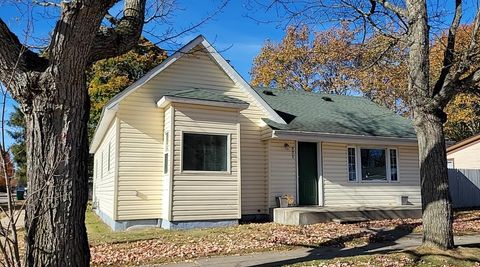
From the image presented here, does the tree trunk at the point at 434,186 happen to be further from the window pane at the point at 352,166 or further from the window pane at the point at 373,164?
the window pane at the point at 373,164

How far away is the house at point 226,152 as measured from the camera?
12117 millimetres

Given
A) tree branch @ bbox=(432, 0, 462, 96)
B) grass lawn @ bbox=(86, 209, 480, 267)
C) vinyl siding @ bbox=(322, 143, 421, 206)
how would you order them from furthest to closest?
vinyl siding @ bbox=(322, 143, 421, 206), tree branch @ bbox=(432, 0, 462, 96), grass lawn @ bbox=(86, 209, 480, 267)

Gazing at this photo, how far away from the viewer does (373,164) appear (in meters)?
15.4

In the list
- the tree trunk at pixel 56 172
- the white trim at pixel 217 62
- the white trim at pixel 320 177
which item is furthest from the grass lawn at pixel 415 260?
the white trim at pixel 217 62

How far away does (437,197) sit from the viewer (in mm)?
7605

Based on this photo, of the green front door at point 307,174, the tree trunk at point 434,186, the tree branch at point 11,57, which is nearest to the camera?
the tree branch at point 11,57

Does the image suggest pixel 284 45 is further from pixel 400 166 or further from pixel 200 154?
pixel 200 154

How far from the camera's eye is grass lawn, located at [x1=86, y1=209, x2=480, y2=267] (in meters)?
7.20

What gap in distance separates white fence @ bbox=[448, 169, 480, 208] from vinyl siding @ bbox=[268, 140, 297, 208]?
29.0 feet

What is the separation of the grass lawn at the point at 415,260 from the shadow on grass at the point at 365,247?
0.05 meters

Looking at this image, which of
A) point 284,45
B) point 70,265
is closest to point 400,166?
point 70,265

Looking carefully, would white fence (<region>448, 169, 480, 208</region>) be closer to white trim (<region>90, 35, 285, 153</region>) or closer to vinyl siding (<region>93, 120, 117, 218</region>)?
white trim (<region>90, 35, 285, 153</region>)

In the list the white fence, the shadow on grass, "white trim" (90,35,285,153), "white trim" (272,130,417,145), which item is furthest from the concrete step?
the white fence

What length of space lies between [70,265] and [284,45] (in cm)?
3236
